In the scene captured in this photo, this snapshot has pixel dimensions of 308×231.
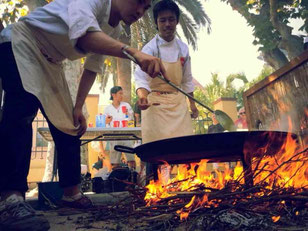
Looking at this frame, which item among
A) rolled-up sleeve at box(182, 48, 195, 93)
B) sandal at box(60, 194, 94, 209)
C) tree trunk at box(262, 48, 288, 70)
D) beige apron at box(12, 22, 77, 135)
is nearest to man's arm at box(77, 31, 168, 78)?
beige apron at box(12, 22, 77, 135)

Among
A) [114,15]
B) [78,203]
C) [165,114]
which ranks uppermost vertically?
[114,15]

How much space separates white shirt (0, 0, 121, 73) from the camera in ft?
5.40

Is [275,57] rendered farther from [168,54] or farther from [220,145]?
[220,145]

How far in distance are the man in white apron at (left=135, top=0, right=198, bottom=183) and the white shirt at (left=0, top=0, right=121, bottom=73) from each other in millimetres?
1142

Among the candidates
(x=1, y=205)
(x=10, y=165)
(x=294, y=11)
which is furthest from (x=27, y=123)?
(x=294, y=11)

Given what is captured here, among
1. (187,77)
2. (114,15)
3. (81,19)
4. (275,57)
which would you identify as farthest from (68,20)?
(275,57)

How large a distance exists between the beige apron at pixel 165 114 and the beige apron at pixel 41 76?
1126mm

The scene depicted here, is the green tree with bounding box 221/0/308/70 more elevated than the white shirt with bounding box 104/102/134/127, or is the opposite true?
the green tree with bounding box 221/0/308/70

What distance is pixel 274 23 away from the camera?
9.50 m

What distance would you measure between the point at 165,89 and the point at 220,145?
4.66ft

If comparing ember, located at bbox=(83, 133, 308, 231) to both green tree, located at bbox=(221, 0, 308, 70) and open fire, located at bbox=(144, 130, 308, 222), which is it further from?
green tree, located at bbox=(221, 0, 308, 70)

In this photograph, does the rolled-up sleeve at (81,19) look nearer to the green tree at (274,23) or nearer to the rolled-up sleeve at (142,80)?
the rolled-up sleeve at (142,80)

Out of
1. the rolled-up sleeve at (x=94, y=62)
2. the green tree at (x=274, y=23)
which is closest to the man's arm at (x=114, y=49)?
the rolled-up sleeve at (x=94, y=62)

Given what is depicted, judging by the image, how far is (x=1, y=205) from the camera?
5.24ft
